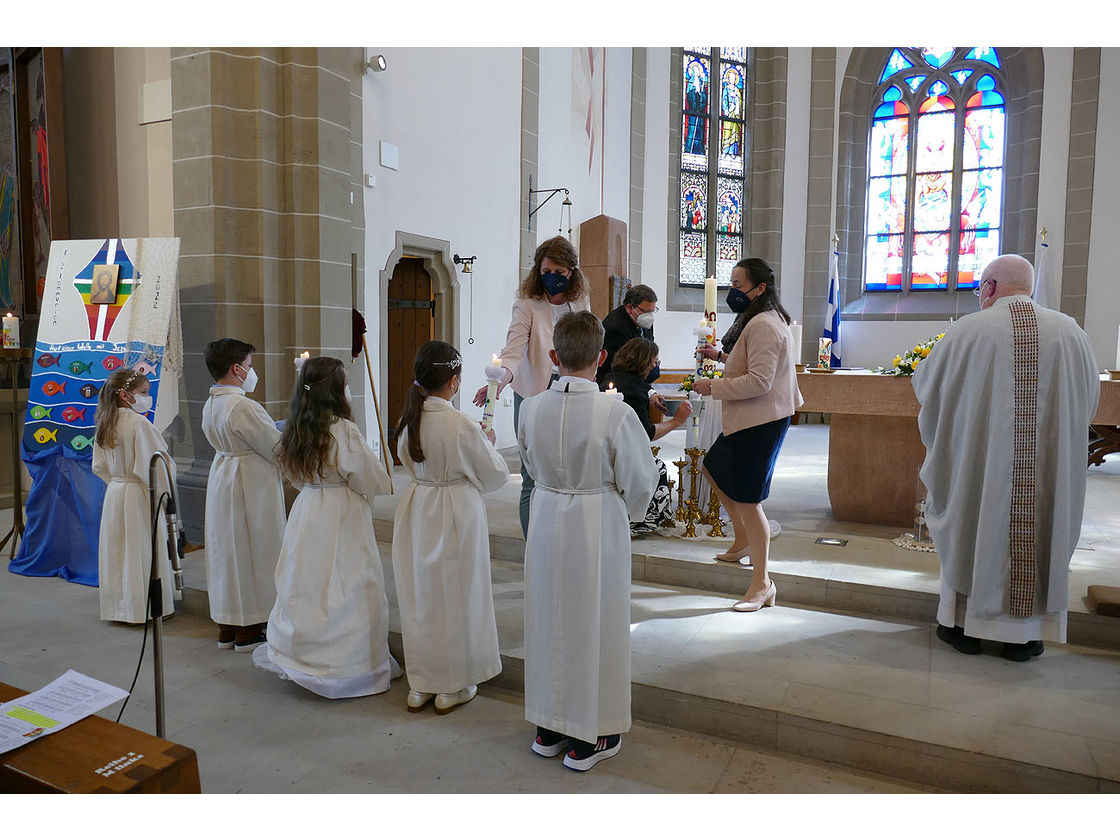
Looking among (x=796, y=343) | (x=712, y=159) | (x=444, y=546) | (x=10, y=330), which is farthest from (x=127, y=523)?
(x=712, y=159)

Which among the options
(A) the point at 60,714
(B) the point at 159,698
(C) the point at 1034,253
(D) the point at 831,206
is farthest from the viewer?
(D) the point at 831,206

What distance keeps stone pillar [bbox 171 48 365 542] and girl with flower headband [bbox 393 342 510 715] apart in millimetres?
2673

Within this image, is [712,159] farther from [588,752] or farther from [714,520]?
[588,752]

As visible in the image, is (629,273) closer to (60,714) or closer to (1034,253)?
(1034,253)

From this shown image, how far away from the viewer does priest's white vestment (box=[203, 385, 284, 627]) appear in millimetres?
3910

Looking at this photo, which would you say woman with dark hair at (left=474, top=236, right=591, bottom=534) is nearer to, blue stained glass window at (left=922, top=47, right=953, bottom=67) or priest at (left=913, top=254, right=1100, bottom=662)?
priest at (left=913, top=254, right=1100, bottom=662)

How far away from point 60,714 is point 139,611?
7.45 ft

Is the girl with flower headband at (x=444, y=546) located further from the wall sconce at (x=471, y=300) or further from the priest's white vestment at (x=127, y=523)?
the wall sconce at (x=471, y=300)

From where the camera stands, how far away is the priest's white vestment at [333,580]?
3377 millimetres

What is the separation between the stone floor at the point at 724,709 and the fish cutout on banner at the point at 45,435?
111cm

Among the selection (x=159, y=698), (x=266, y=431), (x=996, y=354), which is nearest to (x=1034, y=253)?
(x=996, y=354)

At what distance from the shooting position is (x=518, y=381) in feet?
12.9

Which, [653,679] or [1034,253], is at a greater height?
[1034,253]

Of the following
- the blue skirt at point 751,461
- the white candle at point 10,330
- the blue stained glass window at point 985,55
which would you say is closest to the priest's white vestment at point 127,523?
the white candle at point 10,330
